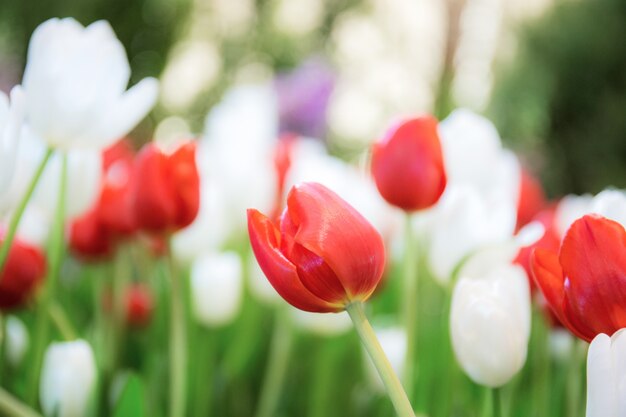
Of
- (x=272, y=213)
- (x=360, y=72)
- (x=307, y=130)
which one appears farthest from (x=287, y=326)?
(x=360, y=72)

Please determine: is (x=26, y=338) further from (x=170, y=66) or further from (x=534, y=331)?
(x=170, y=66)

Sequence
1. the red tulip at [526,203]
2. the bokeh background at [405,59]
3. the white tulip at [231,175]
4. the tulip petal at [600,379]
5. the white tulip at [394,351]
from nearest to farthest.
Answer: the tulip petal at [600,379]
the white tulip at [394,351]
the white tulip at [231,175]
the red tulip at [526,203]
the bokeh background at [405,59]

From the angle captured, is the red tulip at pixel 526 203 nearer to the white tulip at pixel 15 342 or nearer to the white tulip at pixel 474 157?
the white tulip at pixel 474 157

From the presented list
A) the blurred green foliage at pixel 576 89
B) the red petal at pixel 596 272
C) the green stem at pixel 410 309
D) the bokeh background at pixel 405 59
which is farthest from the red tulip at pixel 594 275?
the blurred green foliage at pixel 576 89

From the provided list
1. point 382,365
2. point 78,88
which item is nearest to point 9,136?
point 78,88

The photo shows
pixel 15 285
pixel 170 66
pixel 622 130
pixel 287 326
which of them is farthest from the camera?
pixel 622 130
